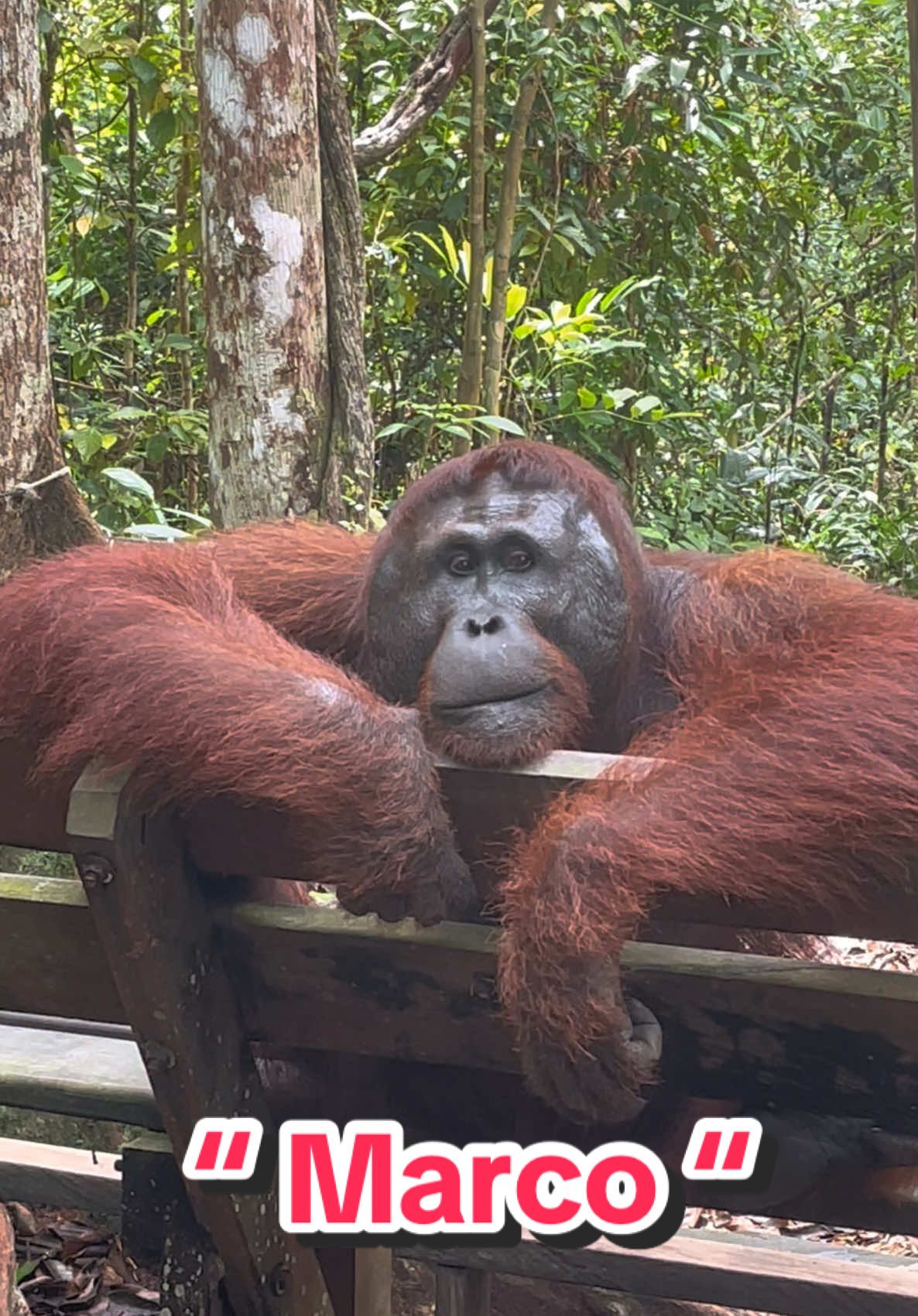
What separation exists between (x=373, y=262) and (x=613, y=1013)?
A: 391cm

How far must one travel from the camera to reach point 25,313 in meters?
2.95

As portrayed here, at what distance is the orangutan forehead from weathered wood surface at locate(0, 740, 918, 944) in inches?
23.6

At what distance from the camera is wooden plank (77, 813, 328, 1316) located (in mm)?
1394

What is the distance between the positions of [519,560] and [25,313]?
54.8 inches

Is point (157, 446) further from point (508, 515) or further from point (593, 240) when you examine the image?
point (508, 515)

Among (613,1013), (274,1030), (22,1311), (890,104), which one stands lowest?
(22,1311)

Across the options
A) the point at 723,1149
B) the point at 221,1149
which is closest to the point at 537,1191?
the point at 723,1149

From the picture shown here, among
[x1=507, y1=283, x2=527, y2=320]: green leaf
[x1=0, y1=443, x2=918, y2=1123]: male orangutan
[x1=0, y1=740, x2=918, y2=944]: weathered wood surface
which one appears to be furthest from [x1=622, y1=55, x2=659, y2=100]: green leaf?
[x1=0, y1=740, x2=918, y2=944]: weathered wood surface

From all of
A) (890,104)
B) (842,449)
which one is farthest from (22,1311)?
(842,449)

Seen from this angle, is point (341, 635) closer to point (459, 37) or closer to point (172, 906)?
point (172, 906)

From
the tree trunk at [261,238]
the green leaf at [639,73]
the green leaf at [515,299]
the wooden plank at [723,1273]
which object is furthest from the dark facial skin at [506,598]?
the green leaf at [639,73]

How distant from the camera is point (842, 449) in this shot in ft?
23.5

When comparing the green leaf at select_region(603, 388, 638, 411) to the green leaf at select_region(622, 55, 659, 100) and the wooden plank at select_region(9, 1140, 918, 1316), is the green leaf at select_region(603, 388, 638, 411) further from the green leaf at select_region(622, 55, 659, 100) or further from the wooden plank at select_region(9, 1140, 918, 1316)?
the wooden plank at select_region(9, 1140, 918, 1316)

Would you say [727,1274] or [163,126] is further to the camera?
[163,126]
